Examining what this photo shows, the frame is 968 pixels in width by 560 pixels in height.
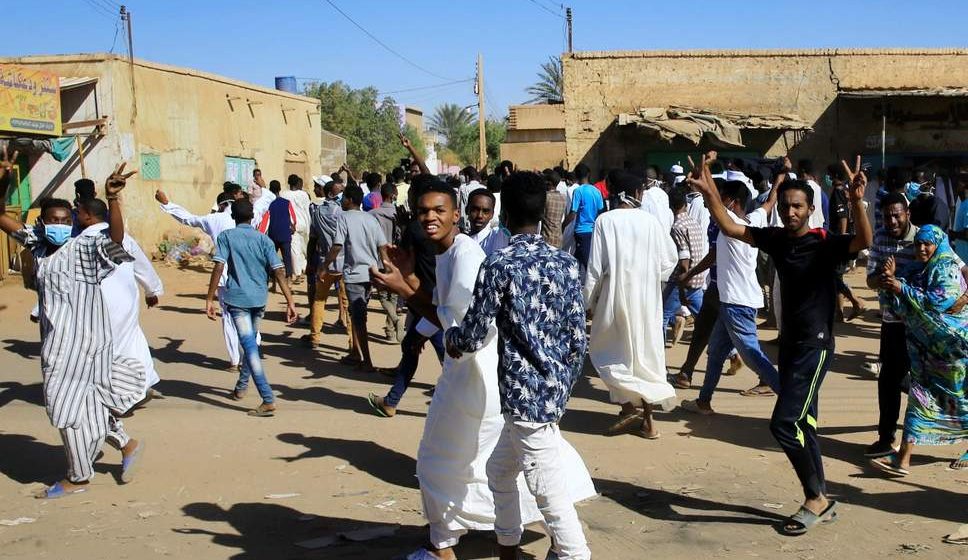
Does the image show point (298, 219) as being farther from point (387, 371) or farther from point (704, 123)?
point (704, 123)

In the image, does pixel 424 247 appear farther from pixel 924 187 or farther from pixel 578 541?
pixel 924 187

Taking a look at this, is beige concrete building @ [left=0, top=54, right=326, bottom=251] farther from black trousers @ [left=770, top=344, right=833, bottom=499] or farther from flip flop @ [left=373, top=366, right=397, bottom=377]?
black trousers @ [left=770, top=344, right=833, bottom=499]

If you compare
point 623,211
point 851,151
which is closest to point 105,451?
point 623,211

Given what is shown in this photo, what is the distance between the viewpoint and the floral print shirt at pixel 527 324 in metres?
3.90

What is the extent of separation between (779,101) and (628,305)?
55.6ft

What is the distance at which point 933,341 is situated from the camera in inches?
226

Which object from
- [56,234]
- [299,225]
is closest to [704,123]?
[299,225]

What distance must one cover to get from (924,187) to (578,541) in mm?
10800

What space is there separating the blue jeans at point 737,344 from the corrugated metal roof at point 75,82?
14325 mm

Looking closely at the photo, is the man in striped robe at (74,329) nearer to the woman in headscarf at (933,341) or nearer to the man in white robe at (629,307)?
the man in white robe at (629,307)

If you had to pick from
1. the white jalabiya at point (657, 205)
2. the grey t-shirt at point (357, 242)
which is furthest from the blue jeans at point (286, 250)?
the white jalabiya at point (657, 205)

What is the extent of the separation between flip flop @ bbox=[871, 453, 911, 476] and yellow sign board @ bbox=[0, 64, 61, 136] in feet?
47.7

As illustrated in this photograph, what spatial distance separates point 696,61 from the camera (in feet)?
72.6

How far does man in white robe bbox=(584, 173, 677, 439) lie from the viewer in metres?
6.67
